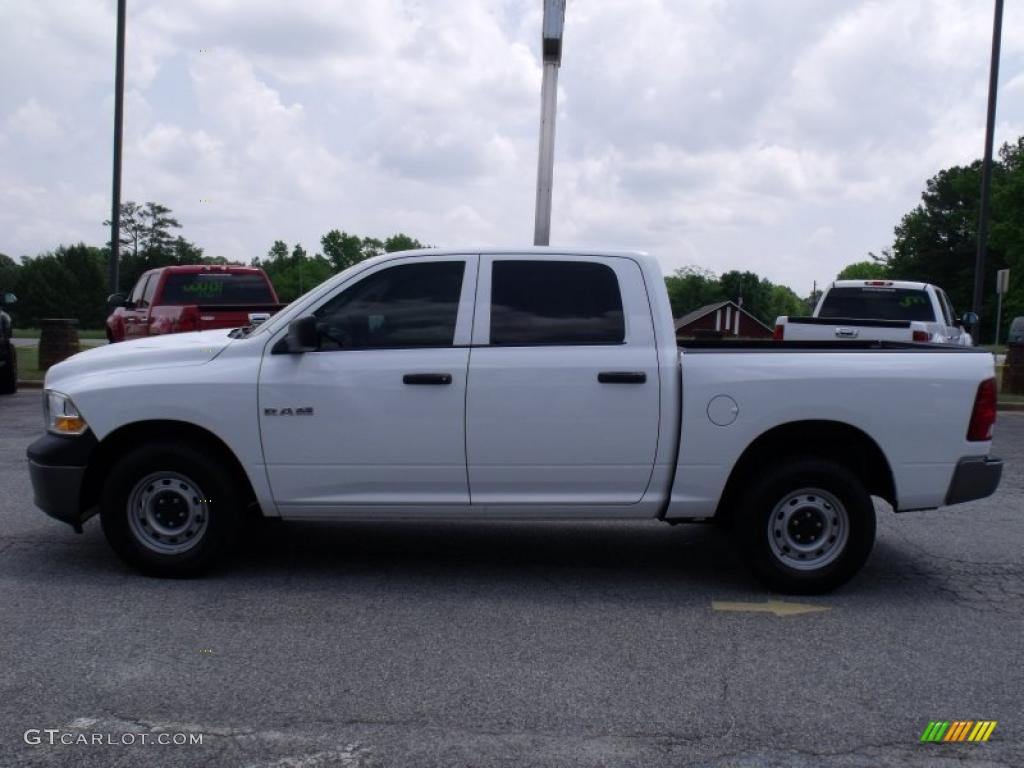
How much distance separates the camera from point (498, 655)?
453 centimetres

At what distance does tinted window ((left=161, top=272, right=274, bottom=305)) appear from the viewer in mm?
14508

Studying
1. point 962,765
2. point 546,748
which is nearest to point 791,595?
point 962,765

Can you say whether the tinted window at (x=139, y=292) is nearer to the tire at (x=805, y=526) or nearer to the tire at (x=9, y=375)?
the tire at (x=9, y=375)

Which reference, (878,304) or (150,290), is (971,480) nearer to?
(878,304)

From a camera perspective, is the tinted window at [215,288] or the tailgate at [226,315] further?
the tinted window at [215,288]

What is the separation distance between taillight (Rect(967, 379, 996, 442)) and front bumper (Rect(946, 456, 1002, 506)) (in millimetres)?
136

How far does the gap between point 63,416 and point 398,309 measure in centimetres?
195

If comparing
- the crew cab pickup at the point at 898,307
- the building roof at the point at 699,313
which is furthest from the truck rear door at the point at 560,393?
the building roof at the point at 699,313

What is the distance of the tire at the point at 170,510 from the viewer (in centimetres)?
547

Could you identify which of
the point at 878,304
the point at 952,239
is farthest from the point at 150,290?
the point at 952,239

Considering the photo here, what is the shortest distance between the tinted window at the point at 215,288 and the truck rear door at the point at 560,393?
9985mm

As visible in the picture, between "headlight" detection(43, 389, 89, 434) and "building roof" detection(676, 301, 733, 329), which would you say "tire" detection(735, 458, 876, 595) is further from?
"building roof" detection(676, 301, 733, 329)
